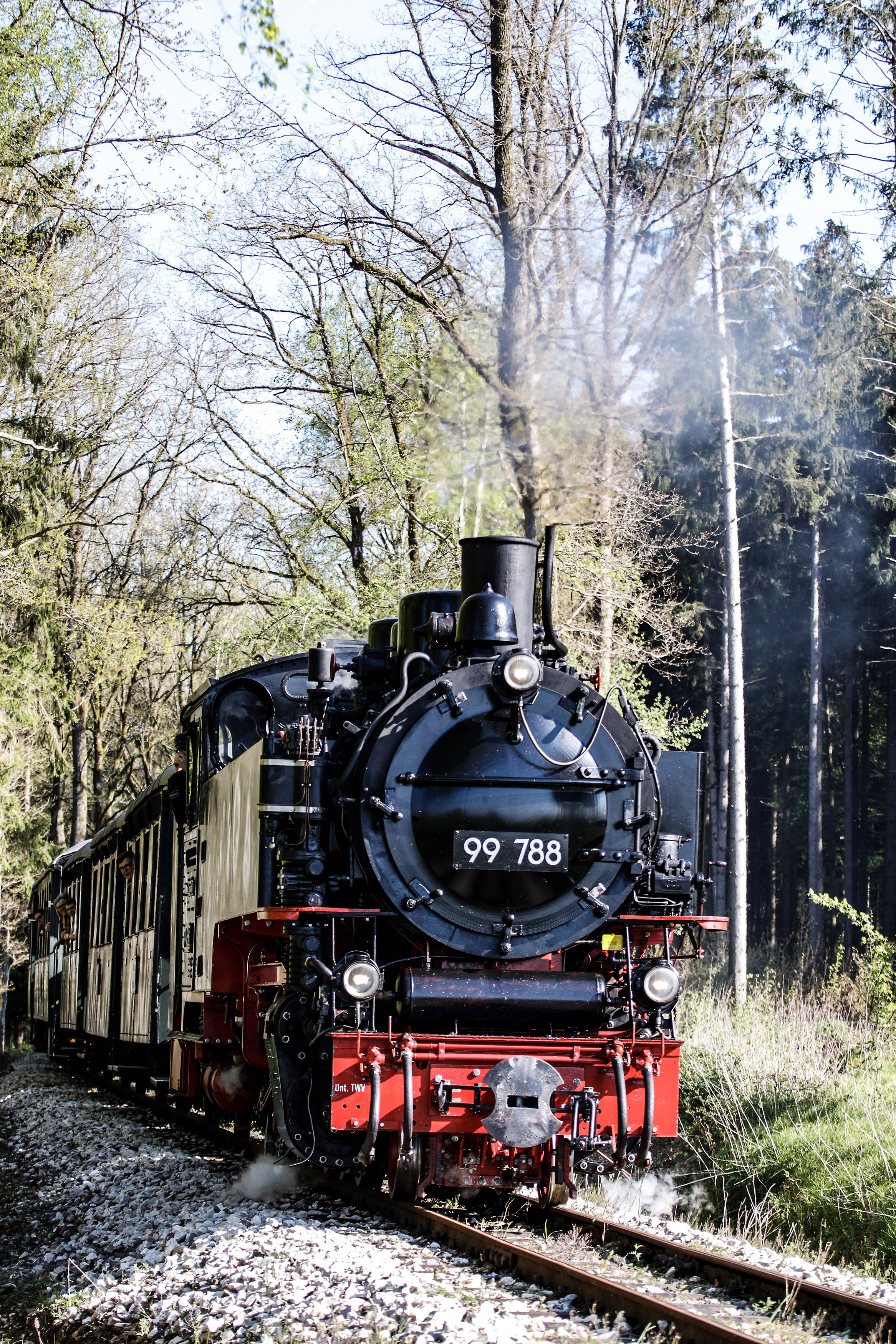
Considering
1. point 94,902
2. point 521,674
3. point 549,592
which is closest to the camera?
point 521,674

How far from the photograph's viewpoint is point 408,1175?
618 centimetres

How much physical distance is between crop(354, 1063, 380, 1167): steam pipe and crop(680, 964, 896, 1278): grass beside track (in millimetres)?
2134

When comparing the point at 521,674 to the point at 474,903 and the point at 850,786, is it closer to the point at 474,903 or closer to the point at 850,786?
the point at 474,903

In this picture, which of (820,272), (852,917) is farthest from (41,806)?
(852,917)

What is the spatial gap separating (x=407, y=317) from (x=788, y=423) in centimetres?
1205

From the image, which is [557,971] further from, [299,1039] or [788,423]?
[788,423]

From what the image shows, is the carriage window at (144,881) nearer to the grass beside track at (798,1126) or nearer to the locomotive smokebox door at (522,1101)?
the grass beside track at (798,1126)

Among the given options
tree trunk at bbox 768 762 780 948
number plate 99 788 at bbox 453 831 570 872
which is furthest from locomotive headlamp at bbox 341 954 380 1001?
tree trunk at bbox 768 762 780 948

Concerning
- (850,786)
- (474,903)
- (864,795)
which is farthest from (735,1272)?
(864,795)

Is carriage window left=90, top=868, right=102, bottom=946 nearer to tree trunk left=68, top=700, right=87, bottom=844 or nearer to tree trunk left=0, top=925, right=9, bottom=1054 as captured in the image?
tree trunk left=68, top=700, right=87, bottom=844

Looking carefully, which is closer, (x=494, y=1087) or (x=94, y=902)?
(x=494, y=1087)

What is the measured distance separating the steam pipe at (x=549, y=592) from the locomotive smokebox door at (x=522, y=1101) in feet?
6.89

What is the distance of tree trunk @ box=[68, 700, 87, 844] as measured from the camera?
82.1 feet

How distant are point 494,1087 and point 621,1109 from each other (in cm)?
62
